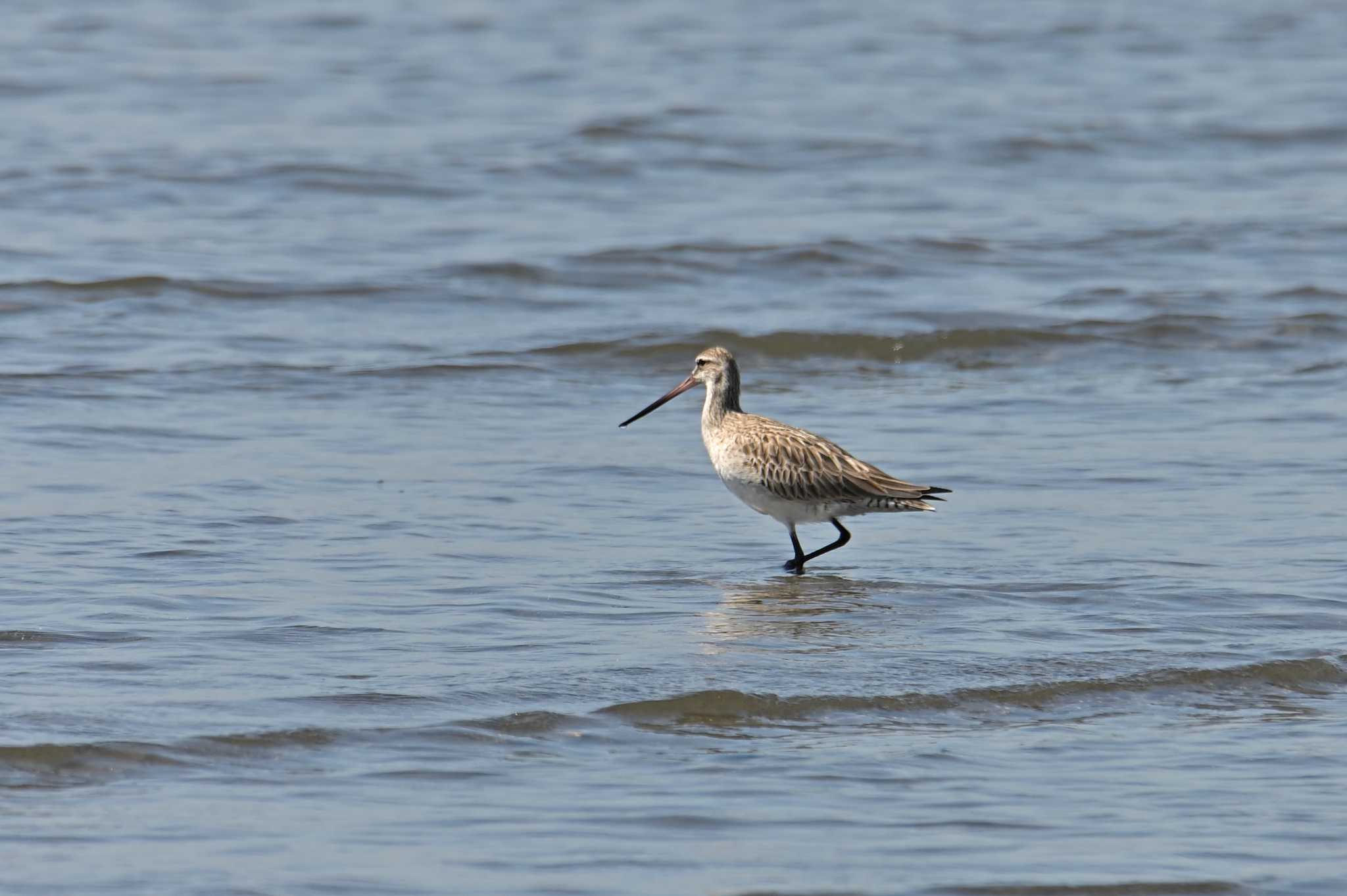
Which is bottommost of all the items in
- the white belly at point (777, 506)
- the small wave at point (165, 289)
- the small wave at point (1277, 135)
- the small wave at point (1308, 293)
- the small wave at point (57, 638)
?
the white belly at point (777, 506)

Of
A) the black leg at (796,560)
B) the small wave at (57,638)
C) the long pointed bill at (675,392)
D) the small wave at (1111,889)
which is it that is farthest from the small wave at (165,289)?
the small wave at (1111,889)

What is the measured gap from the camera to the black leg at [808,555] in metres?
8.48

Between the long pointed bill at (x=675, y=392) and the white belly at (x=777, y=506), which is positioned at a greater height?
the long pointed bill at (x=675, y=392)

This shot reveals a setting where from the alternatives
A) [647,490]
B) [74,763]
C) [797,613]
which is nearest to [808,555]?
[647,490]

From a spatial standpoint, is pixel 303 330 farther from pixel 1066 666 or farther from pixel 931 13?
pixel 931 13

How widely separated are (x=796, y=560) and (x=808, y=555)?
0.18m

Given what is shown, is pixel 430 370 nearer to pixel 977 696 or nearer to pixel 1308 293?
pixel 977 696

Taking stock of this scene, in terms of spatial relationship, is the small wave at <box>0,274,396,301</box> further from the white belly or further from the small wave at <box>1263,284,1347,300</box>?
the small wave at <box>1263,284,1347,300</box>

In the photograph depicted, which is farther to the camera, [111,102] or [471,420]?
[111,102]

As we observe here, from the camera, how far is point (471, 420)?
35.0ft

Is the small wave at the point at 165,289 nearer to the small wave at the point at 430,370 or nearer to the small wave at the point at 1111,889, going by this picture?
the small wave at the point at 430,370

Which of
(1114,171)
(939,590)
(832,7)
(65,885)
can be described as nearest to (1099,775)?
(939,590)

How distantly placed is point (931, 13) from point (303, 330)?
54.0 feet

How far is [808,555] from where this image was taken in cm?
871
